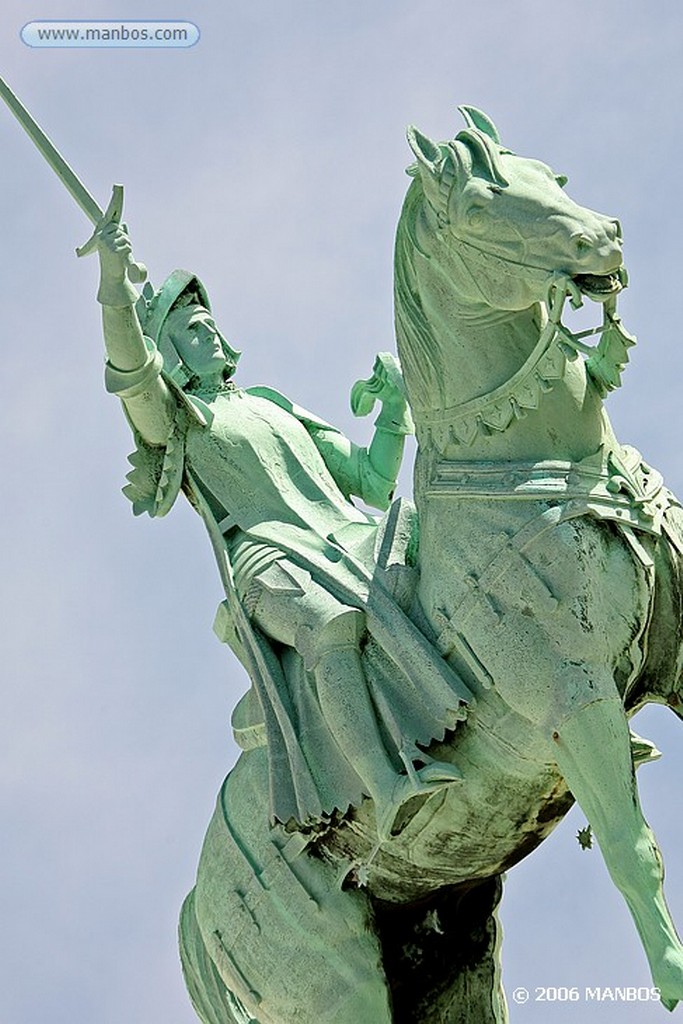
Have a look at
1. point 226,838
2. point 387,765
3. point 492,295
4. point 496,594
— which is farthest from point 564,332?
point 226,838

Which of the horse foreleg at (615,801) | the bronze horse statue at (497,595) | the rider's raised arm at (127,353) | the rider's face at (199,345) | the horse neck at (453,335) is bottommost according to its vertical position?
the horse foreleg at (615,801)

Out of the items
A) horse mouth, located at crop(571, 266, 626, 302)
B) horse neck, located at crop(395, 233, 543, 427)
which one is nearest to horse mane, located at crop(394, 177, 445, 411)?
horse neck, located at crop(395, 233, 543, 427)

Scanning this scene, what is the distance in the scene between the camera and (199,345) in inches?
432

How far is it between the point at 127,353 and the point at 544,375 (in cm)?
183

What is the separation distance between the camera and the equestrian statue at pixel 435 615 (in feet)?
31.1

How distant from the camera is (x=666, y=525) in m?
9.80

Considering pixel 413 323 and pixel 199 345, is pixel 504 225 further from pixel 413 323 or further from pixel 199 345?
pixel 199 345

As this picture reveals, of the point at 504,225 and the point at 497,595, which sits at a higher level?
the point at 504,225

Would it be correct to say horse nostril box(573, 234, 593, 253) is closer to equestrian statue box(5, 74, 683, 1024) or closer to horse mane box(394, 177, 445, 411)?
equestrian statue box(5, 74, 683, 1024)

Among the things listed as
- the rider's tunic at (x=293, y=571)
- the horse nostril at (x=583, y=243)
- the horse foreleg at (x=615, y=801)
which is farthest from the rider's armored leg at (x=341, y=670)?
the horse nostril at (x=583, y=243)

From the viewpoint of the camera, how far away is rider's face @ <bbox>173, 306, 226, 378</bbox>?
35.9 feet

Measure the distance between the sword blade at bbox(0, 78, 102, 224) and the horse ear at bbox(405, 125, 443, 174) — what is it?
4.40 ft

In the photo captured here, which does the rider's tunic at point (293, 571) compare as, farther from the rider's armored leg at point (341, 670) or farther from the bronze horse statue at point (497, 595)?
the bronze horse statue at point (497, 595)

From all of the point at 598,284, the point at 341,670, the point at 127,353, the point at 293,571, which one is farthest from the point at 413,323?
the point at 341,670
